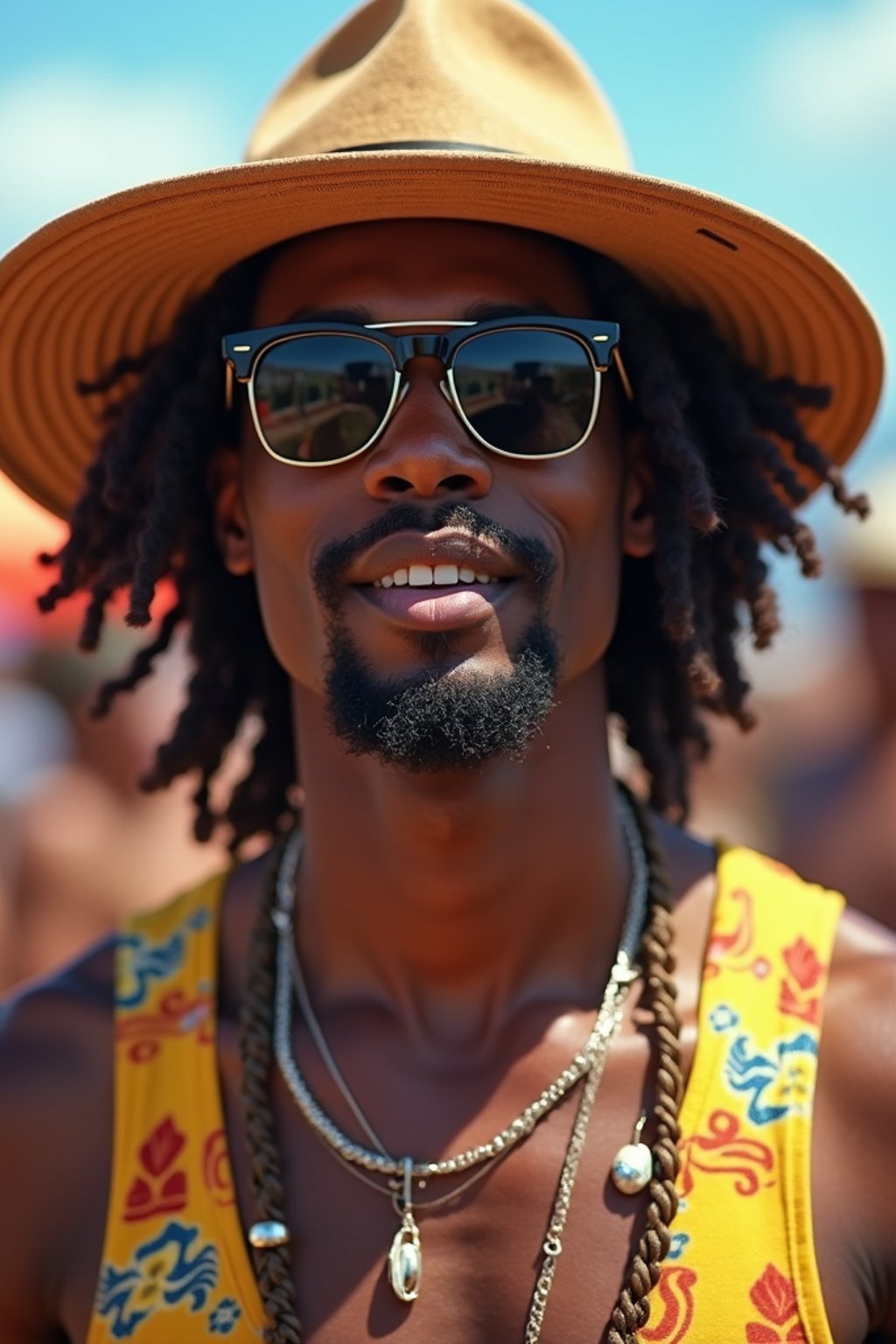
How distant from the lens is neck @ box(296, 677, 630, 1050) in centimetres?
336

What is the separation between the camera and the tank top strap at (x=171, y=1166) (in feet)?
9.95

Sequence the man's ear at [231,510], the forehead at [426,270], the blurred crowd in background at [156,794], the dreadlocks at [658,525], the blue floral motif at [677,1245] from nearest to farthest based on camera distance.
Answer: the blue floral motif at [677,1245] → the forehead at [426,270] → the dreadlocks at [658,525] → the man's ear at [231,510] → the blurred crowd in background at [156,794]

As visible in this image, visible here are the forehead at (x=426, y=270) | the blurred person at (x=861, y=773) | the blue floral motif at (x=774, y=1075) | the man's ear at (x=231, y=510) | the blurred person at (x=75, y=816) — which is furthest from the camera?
the blurred person at (x=75, y=816)

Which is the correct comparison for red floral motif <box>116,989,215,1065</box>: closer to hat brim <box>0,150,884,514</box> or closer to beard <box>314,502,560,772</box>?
beard <box>314,502,560,772</box>

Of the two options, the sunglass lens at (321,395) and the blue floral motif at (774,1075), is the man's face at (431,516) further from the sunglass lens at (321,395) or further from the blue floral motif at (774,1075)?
the blue floral motif at (774,1075)

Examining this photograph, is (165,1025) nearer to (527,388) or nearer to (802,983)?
(802,983)

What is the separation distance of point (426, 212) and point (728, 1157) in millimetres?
1610

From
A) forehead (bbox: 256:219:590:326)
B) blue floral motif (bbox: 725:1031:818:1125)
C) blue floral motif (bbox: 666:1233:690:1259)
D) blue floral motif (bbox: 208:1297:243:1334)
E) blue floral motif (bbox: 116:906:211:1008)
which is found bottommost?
blue floral motif (bbox: 208:1297:243:1334)

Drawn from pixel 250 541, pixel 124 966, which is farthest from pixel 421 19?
pixel 124 966

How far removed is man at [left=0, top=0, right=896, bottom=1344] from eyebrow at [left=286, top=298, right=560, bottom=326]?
0.01m

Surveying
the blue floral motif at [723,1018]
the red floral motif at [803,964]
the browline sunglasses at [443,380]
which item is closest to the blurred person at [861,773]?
the red floral motif at [803,964]

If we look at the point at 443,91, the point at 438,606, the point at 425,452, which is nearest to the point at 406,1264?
the point at 438,606

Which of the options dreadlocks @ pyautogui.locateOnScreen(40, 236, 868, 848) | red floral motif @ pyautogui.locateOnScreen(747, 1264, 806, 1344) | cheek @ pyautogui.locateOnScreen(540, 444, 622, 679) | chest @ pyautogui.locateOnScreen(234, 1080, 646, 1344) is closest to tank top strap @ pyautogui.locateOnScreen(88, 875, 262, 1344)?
chest @ pyautogui.locateOnScreen(234, 1080, 646, 1344)

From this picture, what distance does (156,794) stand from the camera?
582cm
